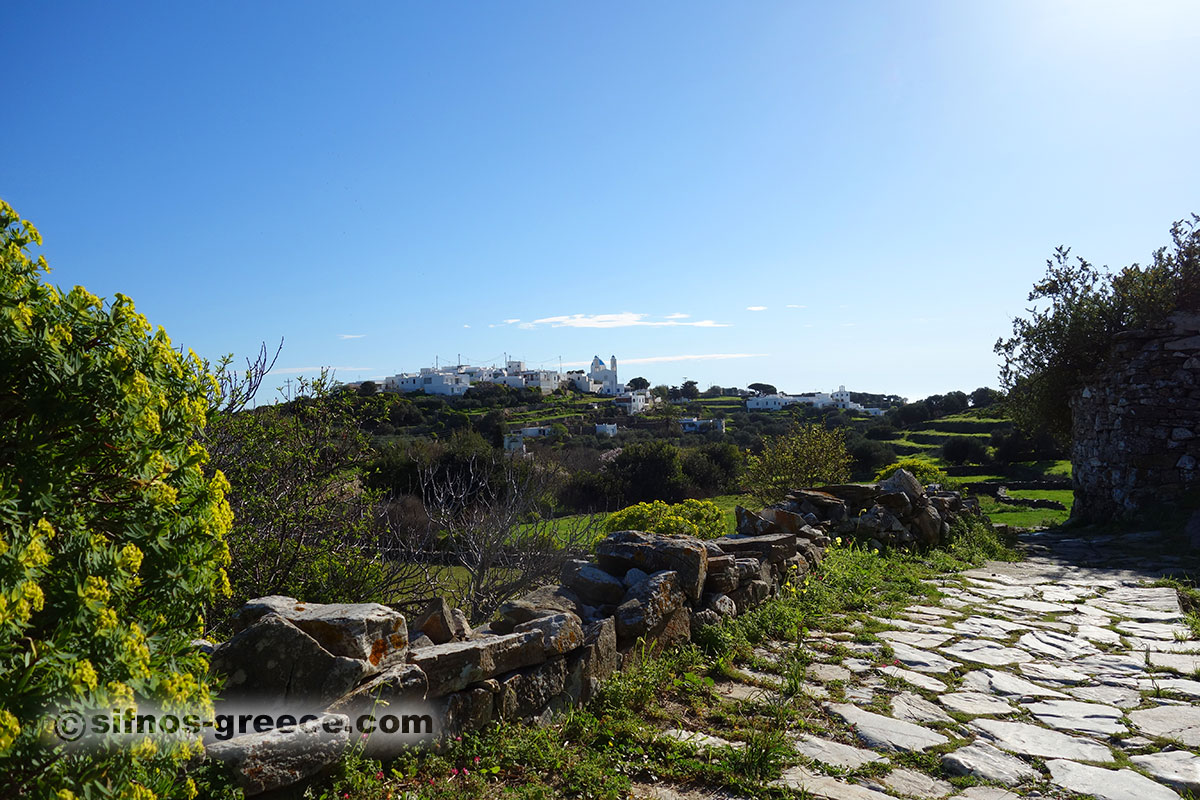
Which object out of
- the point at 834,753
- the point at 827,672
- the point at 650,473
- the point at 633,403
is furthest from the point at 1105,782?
the point at 633,403

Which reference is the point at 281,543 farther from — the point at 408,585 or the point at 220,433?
the point at 408,585

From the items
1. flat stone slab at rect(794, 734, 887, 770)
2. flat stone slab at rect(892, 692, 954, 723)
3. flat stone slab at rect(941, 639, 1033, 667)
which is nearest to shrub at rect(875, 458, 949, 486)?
flat stone slab at rect(941, 639, 1033, 667)

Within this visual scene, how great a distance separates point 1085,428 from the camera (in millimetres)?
13250

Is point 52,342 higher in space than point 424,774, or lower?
higher

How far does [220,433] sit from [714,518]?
594cm

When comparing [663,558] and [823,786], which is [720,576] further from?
[823,786]

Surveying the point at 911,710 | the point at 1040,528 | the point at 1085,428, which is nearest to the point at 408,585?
the point at 911,710

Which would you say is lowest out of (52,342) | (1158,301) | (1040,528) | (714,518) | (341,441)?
(1040,528)

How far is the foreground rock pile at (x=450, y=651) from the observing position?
2.87 metres

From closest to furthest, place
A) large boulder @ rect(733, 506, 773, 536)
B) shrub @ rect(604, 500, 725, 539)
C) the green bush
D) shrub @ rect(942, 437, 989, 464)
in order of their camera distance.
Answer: the green bush → large boulder @ rect(733, 506, 773, 536) → shrub @ rect(604, 500, 725, 539) → shrub @ rect(942, 437, 989, 464)

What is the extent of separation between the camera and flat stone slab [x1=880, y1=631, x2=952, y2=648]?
18.2 feet

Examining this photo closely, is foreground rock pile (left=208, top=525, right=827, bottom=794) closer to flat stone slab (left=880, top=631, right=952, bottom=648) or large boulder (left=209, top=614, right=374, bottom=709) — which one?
large boulder (left=209, top=614, right=374, bottom=709)

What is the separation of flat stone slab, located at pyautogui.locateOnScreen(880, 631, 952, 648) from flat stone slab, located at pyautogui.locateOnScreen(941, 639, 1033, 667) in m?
0.13

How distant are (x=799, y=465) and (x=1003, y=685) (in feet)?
31.7
